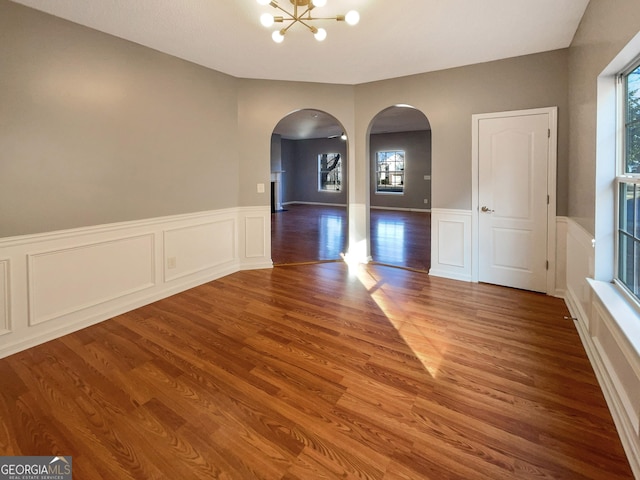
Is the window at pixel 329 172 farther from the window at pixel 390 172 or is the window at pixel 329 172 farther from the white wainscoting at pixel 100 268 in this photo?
the white wainscoting at pixel 100 268

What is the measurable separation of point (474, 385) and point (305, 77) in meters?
4.14

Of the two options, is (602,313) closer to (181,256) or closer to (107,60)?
(181,256)

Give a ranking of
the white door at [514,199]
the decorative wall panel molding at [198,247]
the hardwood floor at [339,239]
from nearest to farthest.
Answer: the white door at [514,199] < the decorative wall panel molding at [198,247] < the hardwood floor at [339,239]

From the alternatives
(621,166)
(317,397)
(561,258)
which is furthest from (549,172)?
(317,397)

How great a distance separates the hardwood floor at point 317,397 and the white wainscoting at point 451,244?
3.55ft

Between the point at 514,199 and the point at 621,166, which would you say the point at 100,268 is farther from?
the point at 514,199

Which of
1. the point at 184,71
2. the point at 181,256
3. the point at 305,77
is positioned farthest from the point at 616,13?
the point at 181,256

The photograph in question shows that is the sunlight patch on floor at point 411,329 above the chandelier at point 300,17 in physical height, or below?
below

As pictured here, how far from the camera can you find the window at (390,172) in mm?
12492

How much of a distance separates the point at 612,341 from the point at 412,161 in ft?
35.2

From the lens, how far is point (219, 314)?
3354 mm

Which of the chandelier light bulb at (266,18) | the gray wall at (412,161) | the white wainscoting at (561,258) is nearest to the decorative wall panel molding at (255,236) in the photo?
the chandelier light bulb at (266,18)

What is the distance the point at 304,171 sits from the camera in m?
14.8

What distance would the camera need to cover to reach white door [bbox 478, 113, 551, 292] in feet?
12.5
